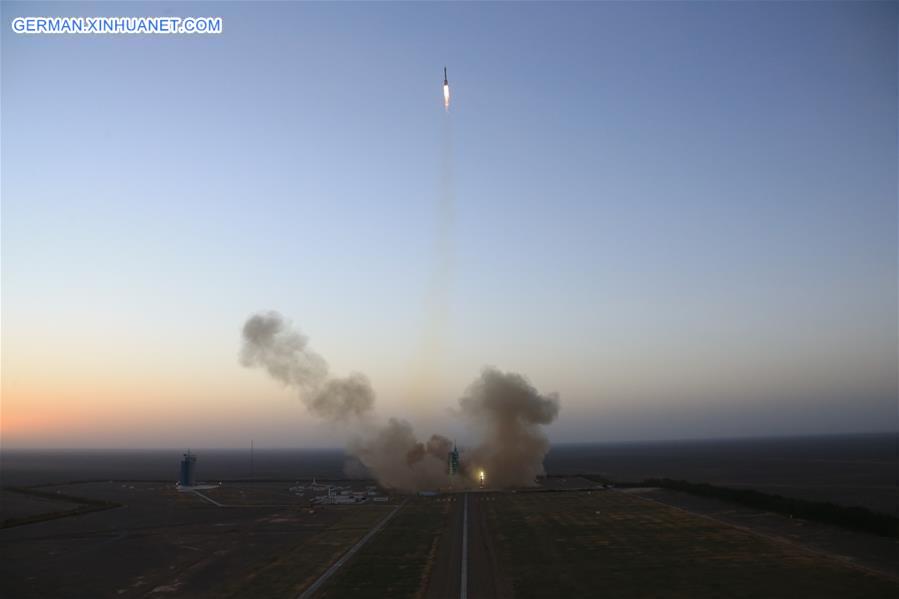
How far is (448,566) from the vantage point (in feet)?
95.8

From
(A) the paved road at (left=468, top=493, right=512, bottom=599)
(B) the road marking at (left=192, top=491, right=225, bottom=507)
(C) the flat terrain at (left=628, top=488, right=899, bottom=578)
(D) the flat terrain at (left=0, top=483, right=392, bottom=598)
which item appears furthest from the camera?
(B) the road marking at (left=192, top=491, right=225, bottom=507)

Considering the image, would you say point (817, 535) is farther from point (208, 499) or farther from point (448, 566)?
point (208, 499)

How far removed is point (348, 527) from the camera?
4416cm

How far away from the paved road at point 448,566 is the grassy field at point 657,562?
6.62 feet

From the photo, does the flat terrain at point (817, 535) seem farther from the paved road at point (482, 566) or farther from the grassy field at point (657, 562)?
the paved road at point (482, 566)

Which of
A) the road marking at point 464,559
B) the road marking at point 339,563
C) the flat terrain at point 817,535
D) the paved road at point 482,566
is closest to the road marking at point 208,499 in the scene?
the road marking at point 339,563

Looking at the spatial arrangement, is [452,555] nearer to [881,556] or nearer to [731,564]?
[731,564]

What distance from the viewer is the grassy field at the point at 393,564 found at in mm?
24656

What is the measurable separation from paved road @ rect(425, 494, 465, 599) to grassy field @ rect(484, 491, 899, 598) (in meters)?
2.02

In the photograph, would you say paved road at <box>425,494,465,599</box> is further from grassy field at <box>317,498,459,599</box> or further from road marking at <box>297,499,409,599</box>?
road marking at <box>297,499,409,599</box>

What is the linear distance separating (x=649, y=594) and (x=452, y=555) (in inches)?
436

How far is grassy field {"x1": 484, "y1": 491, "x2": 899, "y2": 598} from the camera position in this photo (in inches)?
941

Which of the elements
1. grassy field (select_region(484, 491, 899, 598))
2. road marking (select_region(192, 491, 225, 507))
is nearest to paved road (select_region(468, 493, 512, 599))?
grassy field (select_region(484, 491, 899, 598))

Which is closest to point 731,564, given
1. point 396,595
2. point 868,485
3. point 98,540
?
point 396,595
